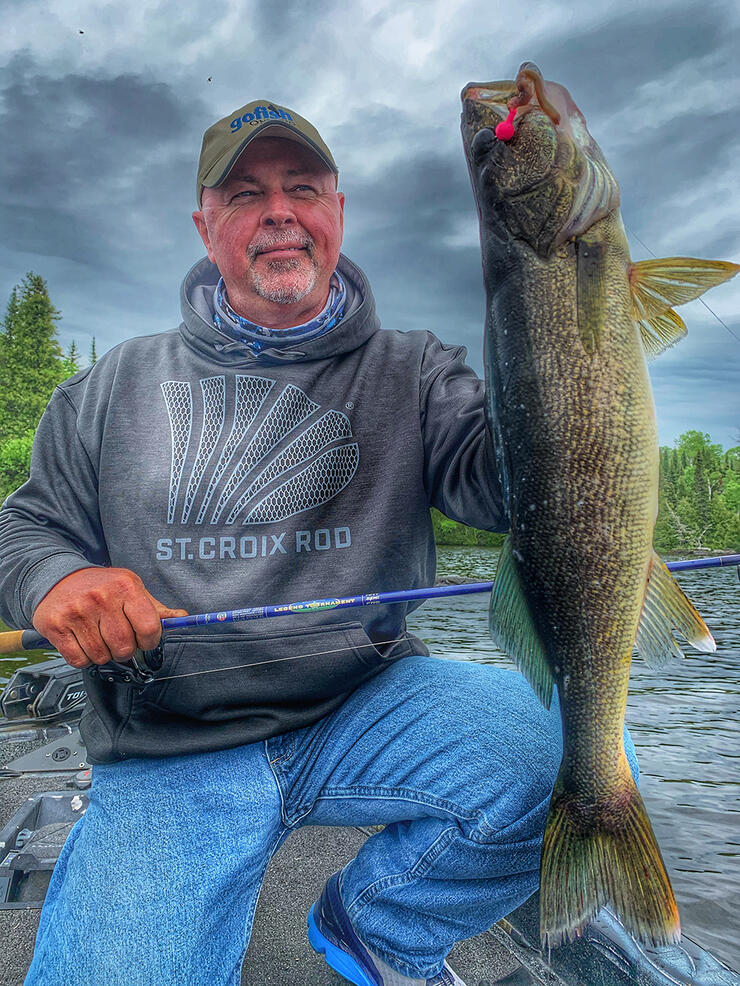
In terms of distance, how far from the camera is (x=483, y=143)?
1.72 meters

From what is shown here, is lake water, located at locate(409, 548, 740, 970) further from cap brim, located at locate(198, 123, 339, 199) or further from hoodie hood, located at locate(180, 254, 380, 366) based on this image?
cap brim, located at locate(198, 123, 339, 199)

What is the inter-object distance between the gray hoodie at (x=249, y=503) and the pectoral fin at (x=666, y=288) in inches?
27.2

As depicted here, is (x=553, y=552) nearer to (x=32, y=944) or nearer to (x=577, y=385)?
(x=577, y=385)

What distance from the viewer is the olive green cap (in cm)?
289

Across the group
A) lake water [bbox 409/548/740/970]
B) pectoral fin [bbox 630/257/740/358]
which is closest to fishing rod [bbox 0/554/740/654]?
pectoral fin [bbox 630/257/740/358]

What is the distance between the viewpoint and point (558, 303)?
166cm

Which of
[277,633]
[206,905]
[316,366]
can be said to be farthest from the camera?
[316,366]

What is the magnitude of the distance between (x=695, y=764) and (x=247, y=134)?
28.6 ft

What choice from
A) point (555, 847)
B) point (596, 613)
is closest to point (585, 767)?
point (555, 847)

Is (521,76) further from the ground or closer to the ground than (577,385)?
further from the ground

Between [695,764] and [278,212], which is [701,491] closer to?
[695,764]

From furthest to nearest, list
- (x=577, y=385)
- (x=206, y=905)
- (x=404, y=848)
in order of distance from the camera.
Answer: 1. (x=404, y=848)
2. (x=206, y=905)
3. (x=577, y=385)

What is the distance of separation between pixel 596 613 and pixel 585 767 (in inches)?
15.5

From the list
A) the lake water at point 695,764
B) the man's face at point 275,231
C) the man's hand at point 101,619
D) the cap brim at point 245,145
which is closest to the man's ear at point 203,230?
the man's face at point 275,231
